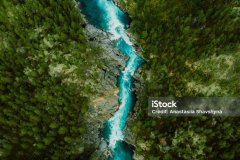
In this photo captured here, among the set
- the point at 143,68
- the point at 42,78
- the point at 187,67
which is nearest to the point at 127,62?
the point at 143,68

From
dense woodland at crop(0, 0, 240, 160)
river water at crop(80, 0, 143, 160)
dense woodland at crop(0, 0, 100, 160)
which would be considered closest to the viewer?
dense woodland at crop(0, 0, 100, 160)

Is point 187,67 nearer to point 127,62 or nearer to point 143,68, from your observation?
point 143,68

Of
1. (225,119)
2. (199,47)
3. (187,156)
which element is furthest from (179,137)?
(199,47)

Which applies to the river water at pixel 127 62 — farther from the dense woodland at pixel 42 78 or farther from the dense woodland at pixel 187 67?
the dense woodland at pixel 42 78

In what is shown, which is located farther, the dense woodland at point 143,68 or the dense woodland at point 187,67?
the dense woodland at point 187,67

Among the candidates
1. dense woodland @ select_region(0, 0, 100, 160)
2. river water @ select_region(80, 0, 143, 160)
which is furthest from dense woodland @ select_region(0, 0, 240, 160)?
river water @ select_region(80, 0, 143, 160)

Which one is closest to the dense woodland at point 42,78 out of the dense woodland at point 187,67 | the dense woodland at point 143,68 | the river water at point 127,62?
the dense woodland at point 143,68

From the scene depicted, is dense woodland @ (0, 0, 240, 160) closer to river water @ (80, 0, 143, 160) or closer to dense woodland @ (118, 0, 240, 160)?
dense woodland @ (118, 0, 240, 160)
